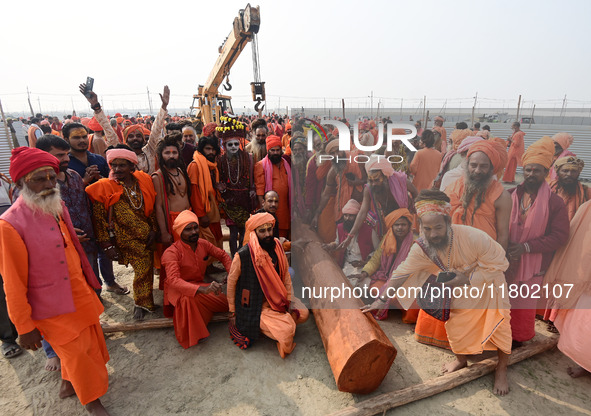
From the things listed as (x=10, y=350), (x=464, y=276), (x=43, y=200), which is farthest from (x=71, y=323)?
(x=464, y=276)

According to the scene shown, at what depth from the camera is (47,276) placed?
84.8 inches

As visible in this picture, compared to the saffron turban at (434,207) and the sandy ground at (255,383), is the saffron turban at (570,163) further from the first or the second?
the sandy ground at (255,383)

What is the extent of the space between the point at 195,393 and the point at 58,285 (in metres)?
1.40

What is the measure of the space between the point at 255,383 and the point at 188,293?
106 cm

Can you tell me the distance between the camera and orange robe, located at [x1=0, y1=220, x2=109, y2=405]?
200cm

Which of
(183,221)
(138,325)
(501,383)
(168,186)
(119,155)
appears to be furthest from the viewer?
(168,186)

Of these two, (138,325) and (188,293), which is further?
(138,325)

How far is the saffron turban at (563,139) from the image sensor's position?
2.81 metres

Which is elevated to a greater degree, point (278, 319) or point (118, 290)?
point (278, 319)

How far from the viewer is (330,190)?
399 centimetres

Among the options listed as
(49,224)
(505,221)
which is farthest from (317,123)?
(49,224)

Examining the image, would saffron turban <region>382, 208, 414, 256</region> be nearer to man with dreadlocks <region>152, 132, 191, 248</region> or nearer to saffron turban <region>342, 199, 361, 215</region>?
saffron turban <region>342, 199, 361, 215</region>

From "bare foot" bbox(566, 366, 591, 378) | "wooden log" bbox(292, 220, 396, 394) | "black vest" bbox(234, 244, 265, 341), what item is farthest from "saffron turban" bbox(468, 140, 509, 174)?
"black vest" bbox(234, 244, 265, 341)

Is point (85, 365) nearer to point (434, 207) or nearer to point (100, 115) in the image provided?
point (434, 207)
